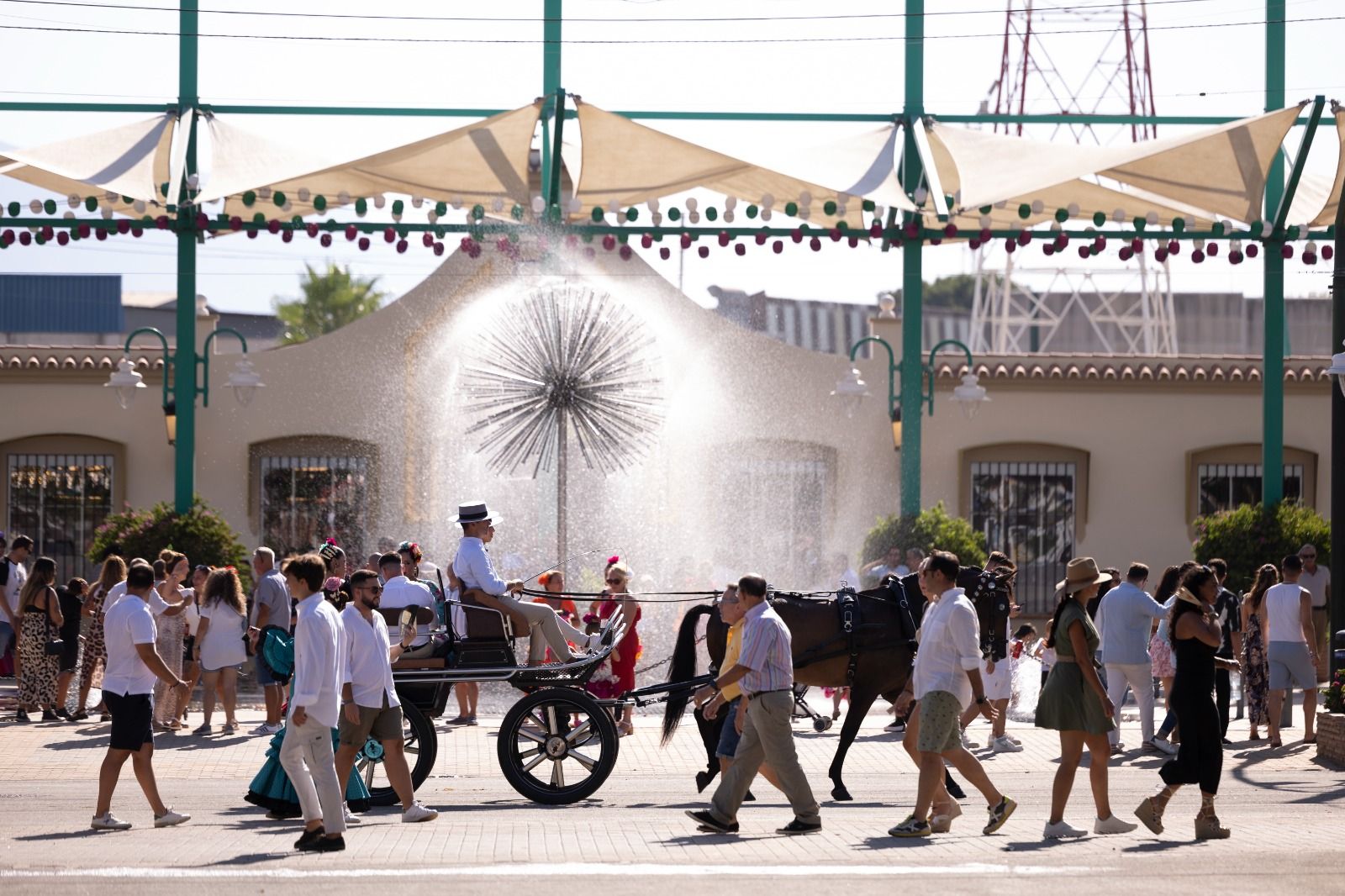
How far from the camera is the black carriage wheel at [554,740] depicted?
11.7 m

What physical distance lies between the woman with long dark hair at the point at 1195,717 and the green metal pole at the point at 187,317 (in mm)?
13288

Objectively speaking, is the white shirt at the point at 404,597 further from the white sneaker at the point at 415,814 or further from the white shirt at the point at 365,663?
the white shirt at the point at 365,663

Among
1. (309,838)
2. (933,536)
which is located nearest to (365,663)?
(309,838)

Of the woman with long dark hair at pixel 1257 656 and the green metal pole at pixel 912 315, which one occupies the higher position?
the green metal pole at pixel 912 315

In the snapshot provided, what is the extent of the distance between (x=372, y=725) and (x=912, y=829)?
320 centimetres

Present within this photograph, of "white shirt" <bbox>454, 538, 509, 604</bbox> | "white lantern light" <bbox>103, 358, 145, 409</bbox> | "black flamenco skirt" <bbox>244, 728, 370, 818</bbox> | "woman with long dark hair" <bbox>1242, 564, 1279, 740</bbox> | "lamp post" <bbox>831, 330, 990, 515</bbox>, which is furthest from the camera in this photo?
"white lantern light" <bbox>103, 358, 145, 409</bbox>

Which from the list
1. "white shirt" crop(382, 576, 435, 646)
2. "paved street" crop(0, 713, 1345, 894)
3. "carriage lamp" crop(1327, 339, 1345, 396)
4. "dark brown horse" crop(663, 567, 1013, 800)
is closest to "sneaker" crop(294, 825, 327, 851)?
"paved street" crop(0, 713, 1345, 894)

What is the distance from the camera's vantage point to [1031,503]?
27891 millimetres

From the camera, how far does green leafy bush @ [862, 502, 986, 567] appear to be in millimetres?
20344

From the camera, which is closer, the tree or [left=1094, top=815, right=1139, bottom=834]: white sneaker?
[left=1094, top=815, right=1139, bottom=834]: white sneaker

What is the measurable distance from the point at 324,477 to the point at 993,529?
35.0ft

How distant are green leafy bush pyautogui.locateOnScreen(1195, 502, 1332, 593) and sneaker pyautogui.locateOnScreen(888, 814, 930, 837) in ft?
39.7

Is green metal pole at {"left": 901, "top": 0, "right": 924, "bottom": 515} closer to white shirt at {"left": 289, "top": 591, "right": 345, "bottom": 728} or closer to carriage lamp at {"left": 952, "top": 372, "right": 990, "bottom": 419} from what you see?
carriage lamp at {"left": 952, "top": 372, "right": 990, "bottom": 419}

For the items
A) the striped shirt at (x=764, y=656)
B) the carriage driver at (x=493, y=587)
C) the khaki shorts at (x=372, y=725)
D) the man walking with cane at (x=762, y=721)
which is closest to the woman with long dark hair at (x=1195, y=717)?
the man walking with cane at (x=762, y=721)
